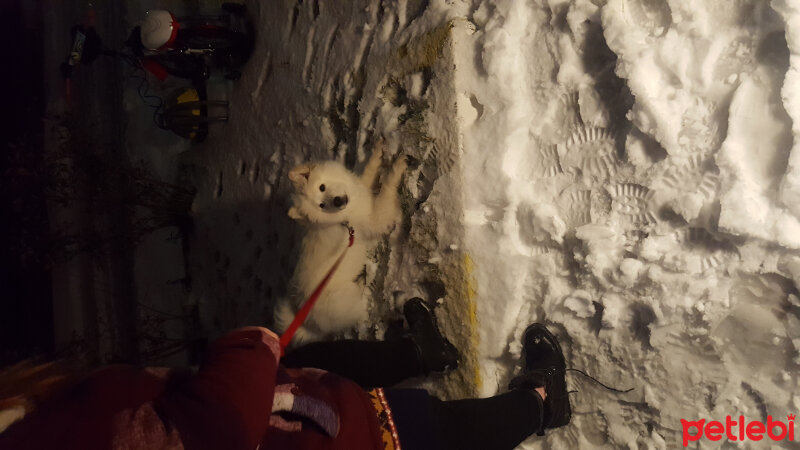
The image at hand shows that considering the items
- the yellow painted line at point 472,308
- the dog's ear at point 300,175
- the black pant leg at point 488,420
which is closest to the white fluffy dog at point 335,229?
the dog's ear at point 300,175

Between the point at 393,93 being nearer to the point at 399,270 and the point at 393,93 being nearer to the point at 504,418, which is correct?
the point at 399,270

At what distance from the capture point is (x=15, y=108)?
3.68 m

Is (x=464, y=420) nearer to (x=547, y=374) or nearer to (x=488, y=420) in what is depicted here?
(x=488, y=420)

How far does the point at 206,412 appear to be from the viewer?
2.78 feet

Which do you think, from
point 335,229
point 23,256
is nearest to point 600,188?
point 335,229

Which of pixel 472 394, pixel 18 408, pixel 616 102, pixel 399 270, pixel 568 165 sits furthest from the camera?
pixel 399 270

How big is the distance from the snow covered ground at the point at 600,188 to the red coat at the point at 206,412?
84cm

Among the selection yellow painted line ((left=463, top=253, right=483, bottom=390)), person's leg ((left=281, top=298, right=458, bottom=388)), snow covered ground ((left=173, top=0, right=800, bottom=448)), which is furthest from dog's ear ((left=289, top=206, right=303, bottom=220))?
yellow painted line ((left=463, top=253, right=483, bottom=390))

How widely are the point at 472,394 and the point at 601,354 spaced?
491 millimetres

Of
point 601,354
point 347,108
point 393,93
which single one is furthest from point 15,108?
point 601,354

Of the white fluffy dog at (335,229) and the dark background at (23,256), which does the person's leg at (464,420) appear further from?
the dark background at (23,256)

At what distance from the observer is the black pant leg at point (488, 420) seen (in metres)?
1.42

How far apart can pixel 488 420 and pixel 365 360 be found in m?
0.49

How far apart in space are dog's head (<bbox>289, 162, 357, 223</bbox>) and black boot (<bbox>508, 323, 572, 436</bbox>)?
875 millimetres
